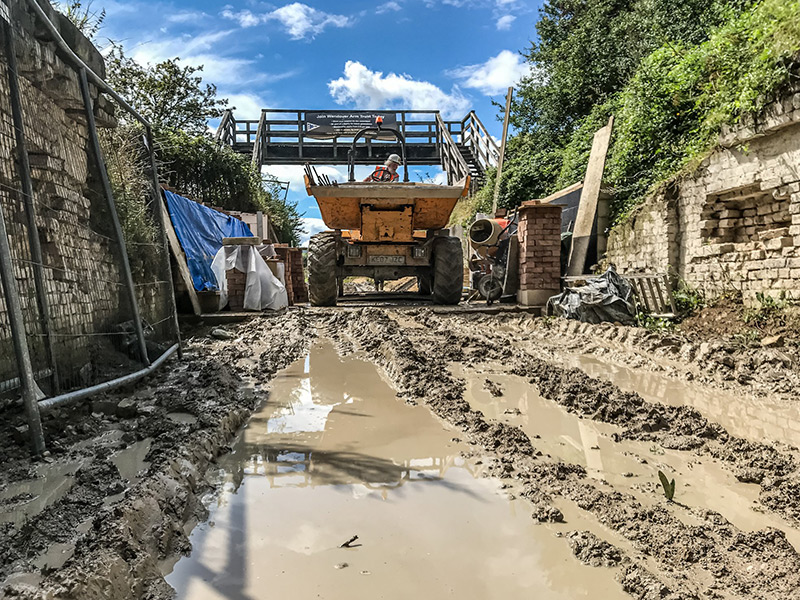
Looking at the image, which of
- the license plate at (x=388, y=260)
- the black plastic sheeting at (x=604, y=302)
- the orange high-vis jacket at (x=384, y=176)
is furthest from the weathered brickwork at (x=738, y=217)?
the orange high-vis jacket at (x=384, y=176)

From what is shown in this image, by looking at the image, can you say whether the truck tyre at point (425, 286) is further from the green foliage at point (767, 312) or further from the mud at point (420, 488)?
the mud at point (420, 488)

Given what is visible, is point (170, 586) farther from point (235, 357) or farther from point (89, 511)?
point (235, 357)

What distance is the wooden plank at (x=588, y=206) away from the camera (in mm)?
8969

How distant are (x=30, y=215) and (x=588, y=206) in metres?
8.04

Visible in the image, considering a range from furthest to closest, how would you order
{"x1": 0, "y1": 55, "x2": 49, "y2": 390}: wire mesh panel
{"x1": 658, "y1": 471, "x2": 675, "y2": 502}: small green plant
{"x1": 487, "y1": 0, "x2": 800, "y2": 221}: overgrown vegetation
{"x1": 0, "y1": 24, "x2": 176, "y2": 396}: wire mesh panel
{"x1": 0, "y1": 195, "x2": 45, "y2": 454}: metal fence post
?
{"x1": 487, "y1": 0, "x2": 800, "y2": 221}: overgrown vegetation → {"x1": 0, "y1": 24, "x2": 176, "y2": 396}: wire mesh panel → {"x1": 0, "y1": 55, "x2": 49, "y2": 390}: wire mesh panel → {"x1": 0, "y1": 195, "x2": 45, "y2": 454}: metal fence post → {"x1": 658, "y1": 471, "x2": 675, "y2": 502}: small green plant

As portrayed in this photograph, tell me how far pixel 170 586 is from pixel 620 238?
831 centimetres

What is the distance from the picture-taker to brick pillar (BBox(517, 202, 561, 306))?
8.21 m

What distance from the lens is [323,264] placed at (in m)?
8.84

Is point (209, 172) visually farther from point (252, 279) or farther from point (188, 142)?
point (252, 279)

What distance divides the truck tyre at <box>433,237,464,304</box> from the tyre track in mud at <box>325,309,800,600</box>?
357cm

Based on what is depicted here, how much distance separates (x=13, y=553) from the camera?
1639 millimetres

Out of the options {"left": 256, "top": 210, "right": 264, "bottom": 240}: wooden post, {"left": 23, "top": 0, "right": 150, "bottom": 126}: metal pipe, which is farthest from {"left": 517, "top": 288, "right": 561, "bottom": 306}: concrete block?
{"left": 256, "top": 210, "right": 264, "bottom": 240}: wooden post

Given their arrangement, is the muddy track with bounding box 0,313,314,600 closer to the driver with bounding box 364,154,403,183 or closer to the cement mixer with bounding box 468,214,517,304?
the cement mixer with bounding box 468,214,517,304

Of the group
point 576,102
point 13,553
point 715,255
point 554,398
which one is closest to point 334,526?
point 13,553
